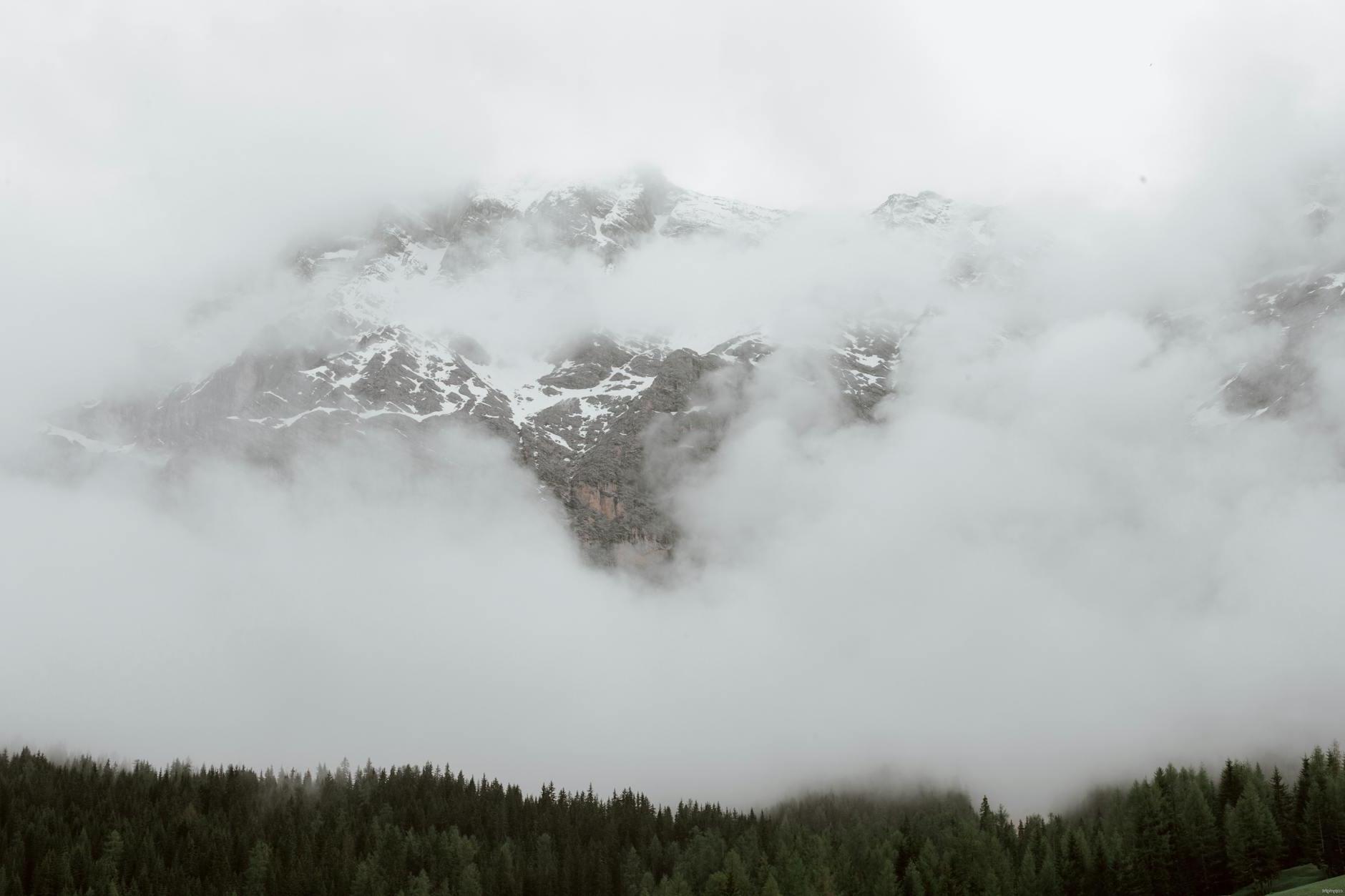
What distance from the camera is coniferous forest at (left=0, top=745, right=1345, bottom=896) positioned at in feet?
471

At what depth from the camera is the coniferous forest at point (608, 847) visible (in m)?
144

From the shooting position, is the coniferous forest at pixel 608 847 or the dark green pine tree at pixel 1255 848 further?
the coniferous forest at pixel 608 847

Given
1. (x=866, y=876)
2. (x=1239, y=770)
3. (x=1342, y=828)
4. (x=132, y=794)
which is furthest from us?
(x=132, y=794)

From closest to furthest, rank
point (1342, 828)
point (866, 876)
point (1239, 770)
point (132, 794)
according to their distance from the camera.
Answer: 1. point (1342, 828)
2. point (866, 876)
3. point (1239, 770)
4. point (132, 794)

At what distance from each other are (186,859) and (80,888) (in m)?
15.9

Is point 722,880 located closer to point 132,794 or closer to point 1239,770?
point 1239,770

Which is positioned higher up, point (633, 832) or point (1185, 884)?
point (633, 832)

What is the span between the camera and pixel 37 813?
16862cm

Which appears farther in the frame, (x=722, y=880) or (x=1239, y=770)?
(x=1239, y=770)

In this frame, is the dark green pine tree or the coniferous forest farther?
the coniferous forest

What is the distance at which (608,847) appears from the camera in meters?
176

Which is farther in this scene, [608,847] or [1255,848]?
[608,847]

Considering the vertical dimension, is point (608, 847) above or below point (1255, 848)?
above

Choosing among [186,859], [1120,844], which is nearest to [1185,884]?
[1120,844]
